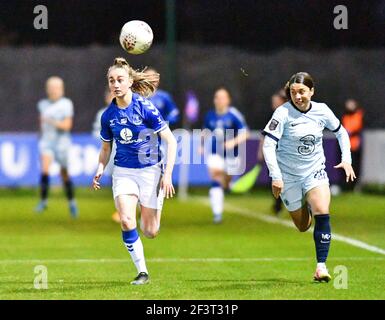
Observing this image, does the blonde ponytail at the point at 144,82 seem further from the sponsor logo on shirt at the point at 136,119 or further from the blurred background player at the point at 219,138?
the blurred background player at the point at 219,138

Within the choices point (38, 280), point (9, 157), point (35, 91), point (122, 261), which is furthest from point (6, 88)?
point (38, 280)

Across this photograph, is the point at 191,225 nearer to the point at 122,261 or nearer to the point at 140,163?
the point at 122,261

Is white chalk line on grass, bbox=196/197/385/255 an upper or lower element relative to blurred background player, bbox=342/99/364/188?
lower

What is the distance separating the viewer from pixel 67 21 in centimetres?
2897

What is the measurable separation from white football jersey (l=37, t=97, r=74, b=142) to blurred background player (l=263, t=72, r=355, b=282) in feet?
34.8

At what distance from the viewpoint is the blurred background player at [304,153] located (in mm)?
11312

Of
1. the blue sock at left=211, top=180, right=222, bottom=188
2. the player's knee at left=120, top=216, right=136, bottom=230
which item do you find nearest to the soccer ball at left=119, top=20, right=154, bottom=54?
the player's knee at left=120, top=216, right=136, bottom=230

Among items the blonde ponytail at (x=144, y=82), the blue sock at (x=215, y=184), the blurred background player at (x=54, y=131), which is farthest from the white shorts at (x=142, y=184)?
the blurred background player at (x=54, y=131)

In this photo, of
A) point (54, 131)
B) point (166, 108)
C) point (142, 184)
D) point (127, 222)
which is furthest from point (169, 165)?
point (54, 131)

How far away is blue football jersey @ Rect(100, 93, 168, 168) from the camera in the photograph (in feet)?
37.1

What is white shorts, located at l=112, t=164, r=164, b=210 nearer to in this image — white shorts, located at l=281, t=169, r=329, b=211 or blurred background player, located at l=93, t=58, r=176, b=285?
blurred background player, located at l=93, t=58, r=176, b=285

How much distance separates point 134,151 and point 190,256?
3.33m

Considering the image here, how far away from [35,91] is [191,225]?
10.9 meters

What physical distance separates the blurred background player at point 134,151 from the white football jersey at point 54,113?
10493 millimetres
